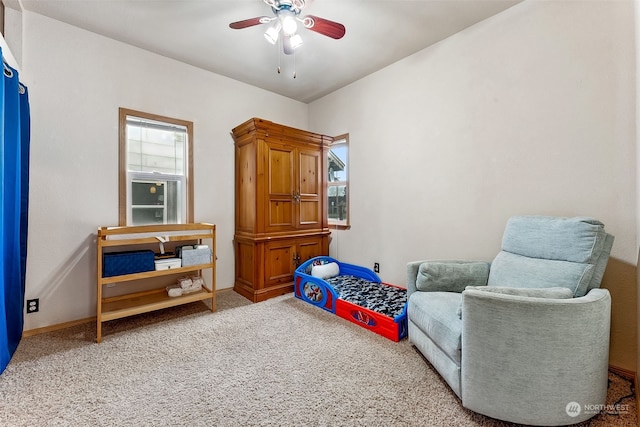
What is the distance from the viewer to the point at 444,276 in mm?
2154

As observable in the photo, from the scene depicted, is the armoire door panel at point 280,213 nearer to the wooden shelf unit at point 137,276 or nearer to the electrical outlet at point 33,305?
the wooden shelf unit at point 137,276

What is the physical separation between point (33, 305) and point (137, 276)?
0.92 m

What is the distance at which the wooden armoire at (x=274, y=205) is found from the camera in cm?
322

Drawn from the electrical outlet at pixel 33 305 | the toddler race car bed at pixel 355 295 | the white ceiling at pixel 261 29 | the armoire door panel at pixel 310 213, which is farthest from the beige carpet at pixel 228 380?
the white ceiling at pixel 261 29

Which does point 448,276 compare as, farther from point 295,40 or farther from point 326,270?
point 295,40

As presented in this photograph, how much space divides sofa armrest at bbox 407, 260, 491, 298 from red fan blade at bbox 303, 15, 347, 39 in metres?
1.93

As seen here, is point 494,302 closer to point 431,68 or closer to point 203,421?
point 203,421

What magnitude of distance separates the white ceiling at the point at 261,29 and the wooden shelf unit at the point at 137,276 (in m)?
1.91

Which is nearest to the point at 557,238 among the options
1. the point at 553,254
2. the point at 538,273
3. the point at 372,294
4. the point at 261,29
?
the point at 553,254

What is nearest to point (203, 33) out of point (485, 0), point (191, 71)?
point (191, 71)

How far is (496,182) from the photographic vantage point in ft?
7.89

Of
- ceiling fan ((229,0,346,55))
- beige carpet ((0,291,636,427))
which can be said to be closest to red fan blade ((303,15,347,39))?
ceiling fan ((229,0,346,55))

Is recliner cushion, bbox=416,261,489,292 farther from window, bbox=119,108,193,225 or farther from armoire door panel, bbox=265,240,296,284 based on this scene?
window, bbox=119,108,193,225

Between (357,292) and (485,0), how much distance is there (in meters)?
2.89
